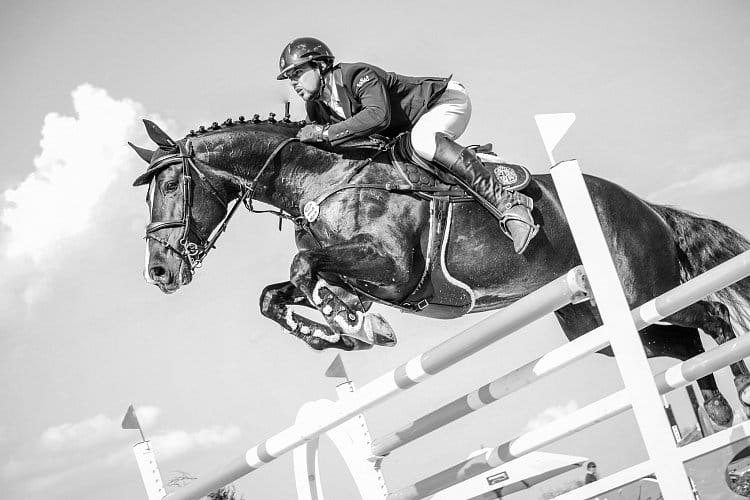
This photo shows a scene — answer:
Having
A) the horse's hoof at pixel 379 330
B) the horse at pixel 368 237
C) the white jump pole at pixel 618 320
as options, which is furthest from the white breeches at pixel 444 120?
the white jump pole at pixel 618 320

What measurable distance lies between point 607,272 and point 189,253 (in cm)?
214

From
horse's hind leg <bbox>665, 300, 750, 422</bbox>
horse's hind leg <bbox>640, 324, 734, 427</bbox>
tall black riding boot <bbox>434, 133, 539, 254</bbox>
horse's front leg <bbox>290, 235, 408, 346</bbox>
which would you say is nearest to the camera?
horse's front leg <bbox>290, 235, 408, 346</bbox>

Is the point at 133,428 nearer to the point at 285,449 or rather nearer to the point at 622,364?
the point at 285,449

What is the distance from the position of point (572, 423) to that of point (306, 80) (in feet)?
6.59

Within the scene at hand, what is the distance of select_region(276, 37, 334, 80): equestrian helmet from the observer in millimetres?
3598

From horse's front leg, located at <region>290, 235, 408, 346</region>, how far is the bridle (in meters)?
0.49

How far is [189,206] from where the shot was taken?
3.74 metres

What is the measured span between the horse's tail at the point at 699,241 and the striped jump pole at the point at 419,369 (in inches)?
85.0

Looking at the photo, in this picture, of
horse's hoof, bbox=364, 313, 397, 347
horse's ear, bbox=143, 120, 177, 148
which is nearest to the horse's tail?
horse's hoof, bbox=364, 313, 397, 347

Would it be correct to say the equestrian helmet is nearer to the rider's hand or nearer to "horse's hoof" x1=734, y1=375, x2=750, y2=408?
the rider's hand

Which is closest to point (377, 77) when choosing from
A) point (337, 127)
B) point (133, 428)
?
point (337, 127)

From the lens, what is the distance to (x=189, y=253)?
12.1 ft

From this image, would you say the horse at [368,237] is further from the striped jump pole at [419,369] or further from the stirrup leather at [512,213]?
the striped jump pole at [419,369]

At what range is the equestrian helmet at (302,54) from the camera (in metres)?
3.60
